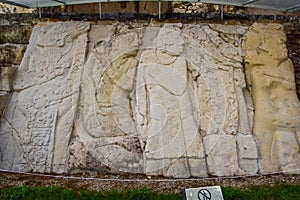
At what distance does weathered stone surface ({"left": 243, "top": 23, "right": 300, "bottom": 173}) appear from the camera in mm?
4125

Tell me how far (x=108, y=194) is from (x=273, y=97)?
2.54 m

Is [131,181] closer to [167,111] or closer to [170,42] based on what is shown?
[167,111]

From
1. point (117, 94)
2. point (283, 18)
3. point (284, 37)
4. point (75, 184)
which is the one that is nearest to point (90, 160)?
point (75, 184)

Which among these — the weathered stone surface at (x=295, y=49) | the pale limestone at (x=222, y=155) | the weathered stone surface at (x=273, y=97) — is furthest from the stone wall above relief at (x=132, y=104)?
the weathered stone surface at (x=295, y=49)

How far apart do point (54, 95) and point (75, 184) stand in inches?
47.0

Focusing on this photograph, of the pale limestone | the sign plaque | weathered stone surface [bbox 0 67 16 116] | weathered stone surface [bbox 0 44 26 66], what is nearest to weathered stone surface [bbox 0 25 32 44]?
weathered stone surface [bbox 0 44 26 66]

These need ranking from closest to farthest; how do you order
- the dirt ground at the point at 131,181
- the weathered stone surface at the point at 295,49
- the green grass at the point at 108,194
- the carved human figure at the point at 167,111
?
the green grass at the point at 108,194, the dirt ground at the point at 131,181, the carved human figure at the point at 167,111, the weathered stone surface at the point at 295,49

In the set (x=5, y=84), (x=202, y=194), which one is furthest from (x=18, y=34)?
(x=202, y=194)

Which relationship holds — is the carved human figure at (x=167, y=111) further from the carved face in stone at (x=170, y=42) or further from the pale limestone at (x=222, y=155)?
the pale limestone at (x=222, y=155)

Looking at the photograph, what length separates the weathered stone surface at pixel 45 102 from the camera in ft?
13.3

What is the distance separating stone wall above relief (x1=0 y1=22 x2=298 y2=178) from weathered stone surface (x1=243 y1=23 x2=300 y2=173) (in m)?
0.13

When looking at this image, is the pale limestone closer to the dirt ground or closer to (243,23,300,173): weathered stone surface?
the dirt ground

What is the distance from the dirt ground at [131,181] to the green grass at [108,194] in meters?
0.16

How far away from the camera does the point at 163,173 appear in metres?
3.94
